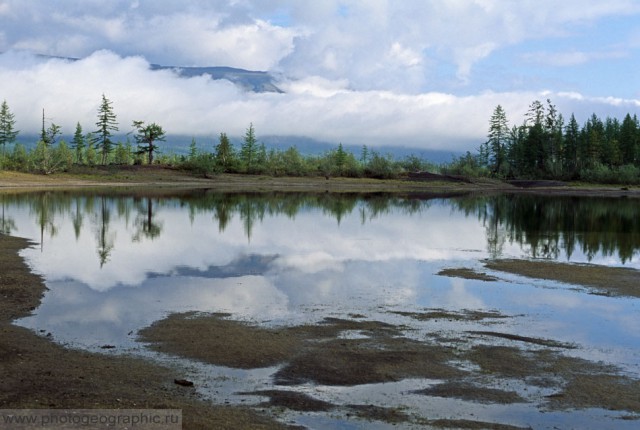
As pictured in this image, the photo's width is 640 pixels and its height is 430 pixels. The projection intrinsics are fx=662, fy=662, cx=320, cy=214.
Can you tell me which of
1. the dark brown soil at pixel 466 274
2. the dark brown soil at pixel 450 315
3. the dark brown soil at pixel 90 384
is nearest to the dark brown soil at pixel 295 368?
the dark brown soil at pixel 90 384

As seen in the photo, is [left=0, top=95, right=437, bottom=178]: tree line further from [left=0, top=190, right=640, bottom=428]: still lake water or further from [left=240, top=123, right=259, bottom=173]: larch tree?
[left=0, top=190, right=640, bottom=428]: still lake water

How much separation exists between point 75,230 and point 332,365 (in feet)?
98.6

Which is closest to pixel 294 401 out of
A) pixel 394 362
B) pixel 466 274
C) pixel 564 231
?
pixel 394 362

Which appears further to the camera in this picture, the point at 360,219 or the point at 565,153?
the point at 565,153

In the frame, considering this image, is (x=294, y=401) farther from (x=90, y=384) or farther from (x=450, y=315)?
(x=450, y=315)

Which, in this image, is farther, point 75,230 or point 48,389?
point 75,230

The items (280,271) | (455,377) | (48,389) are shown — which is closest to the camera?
(48,389)

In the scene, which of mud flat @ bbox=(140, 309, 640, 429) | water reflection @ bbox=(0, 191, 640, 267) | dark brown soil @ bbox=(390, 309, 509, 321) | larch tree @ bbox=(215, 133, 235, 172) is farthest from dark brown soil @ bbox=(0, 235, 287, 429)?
larch tree @ bbox=(215, 133, 235, 172)

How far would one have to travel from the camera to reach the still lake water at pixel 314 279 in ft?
48.2

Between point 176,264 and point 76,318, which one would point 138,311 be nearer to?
point 76,318

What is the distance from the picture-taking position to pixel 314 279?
25359mm

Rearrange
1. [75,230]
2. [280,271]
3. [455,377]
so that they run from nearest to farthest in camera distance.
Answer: [455,377]
[280,271]
[75,230]

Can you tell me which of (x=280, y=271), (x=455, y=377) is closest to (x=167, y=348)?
(x=455, y=377)

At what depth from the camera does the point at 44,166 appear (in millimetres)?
108812
